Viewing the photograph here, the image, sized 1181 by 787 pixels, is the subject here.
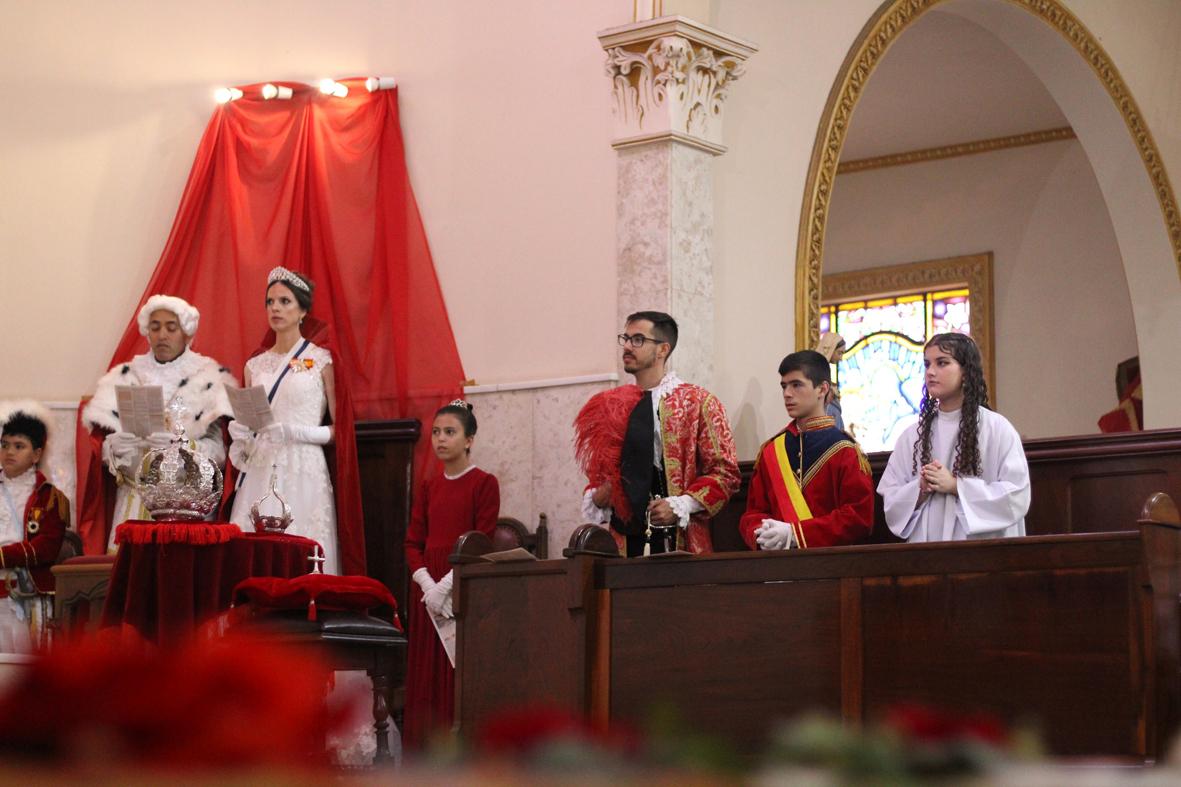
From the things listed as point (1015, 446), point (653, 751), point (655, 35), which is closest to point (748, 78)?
point (655, 35)

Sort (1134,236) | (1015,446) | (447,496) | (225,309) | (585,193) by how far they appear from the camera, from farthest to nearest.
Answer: (1134,236) → (225,309) → (585,193) → (447,496) → (1015,446)

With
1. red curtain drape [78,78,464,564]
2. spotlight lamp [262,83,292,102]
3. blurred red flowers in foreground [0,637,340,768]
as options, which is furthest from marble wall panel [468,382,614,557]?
blurred red flowers in foreground [0,637,340,768]

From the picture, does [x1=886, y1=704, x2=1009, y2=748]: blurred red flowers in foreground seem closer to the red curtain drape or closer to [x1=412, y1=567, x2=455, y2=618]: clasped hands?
[x1=412, y1=567, x2=455, y2=618]: clasped hands

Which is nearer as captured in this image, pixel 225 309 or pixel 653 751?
pixel 653 751

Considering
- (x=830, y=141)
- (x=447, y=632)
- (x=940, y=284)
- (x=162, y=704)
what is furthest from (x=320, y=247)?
(x=162, y=704)

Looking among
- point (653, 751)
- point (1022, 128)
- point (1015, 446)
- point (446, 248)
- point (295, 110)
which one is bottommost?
point (653, 751)

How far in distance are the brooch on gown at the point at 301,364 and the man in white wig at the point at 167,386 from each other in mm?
430

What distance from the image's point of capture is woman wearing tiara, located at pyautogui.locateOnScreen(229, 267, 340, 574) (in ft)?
25.2

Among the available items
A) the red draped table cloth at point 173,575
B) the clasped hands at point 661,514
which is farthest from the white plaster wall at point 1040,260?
the red draped table cloth at point 173,575

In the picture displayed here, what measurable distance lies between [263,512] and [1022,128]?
880 centimetres

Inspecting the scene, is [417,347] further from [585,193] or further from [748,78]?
[748,78]

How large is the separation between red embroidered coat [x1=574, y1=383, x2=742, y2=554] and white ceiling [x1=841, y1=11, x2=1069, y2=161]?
5.67 metres

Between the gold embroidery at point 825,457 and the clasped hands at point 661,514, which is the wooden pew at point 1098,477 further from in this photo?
the clasped hands at point 661,514

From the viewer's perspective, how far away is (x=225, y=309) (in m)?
8.82
